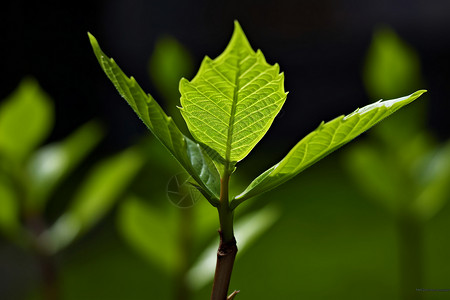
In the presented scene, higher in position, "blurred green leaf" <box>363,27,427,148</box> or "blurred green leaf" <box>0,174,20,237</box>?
Answer: "blurred green leaf" <box>0,174,20,237</box>

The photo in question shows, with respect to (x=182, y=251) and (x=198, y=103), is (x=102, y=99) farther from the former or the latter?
(x=198, y=103)


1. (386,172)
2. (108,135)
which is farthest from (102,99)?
(386,172)

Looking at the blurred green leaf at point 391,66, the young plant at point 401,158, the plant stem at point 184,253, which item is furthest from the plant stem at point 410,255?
the plant stem at point 184,253

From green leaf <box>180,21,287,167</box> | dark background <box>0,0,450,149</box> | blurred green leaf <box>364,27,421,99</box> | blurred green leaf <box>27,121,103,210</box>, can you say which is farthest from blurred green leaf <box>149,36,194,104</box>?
dark background <box>0,0,450,149</box>

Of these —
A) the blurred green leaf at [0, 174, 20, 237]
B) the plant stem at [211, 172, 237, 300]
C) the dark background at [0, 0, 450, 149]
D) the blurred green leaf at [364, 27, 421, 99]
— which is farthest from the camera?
the dark background at [0, 0, 450, 149]

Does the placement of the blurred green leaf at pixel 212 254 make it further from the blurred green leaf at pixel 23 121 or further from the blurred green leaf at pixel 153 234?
the blurred green leaf at pixel 23 121

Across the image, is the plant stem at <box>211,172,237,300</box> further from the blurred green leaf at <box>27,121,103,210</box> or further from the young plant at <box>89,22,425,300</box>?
the blurred green leaf at <box>27,121,103,210</box>

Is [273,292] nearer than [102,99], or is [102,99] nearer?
[273,292]

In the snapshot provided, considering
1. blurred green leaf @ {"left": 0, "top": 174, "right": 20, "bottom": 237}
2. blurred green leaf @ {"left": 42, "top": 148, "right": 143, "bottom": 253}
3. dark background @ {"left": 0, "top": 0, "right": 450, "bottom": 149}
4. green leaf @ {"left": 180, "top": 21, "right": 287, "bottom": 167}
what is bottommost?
dark background @ {"left": 0, "top": 0, "right": 450, "bottom": 149}
